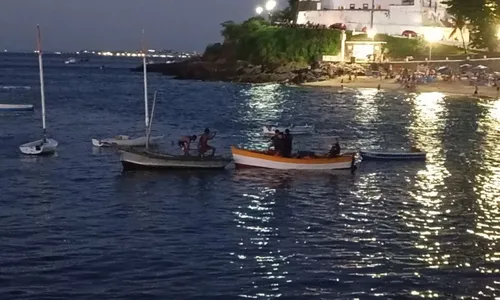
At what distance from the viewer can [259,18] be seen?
444 feet

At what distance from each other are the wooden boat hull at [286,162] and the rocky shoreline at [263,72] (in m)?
66.7

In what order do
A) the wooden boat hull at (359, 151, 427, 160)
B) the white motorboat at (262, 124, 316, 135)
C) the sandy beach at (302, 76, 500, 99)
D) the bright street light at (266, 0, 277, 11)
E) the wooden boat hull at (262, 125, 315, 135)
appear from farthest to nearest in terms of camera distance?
the bright street light at (266, 0, 277, 11) → the sandy beach at (302, 76, 500, 99) → the white motorboat at (262, 124, 316, 135) → the wooden boat hull at (262, 125, 315, 135) → the wooden boat hull at (359, 151, 427, 160)

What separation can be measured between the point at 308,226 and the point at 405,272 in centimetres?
598

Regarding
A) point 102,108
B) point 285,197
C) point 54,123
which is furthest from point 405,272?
point 102,108

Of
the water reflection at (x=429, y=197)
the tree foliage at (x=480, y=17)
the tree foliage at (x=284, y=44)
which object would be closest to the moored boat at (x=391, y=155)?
the water reflection at (x=429, y=197)

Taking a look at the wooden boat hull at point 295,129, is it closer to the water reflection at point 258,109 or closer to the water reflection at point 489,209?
the water reflection at point 258,109

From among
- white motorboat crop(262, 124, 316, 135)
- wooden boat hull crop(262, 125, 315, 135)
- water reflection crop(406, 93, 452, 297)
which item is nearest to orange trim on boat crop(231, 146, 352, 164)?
water reflection crop(406, 93, 452, 297)

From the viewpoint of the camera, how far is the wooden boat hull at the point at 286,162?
3831 cm

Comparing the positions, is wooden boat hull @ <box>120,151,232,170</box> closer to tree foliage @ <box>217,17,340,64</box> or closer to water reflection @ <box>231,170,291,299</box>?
water reflection @ <box>231,170,291,299</box>

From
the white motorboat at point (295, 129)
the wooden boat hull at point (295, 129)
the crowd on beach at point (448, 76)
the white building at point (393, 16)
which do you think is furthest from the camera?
the white building at point (393, 16)

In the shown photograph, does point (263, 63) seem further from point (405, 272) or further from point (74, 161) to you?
point (405, 272)

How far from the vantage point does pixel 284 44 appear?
11856 cm

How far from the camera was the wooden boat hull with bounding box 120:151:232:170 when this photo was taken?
37562mm

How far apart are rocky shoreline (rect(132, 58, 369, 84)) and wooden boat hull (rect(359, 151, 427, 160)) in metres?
61.7
